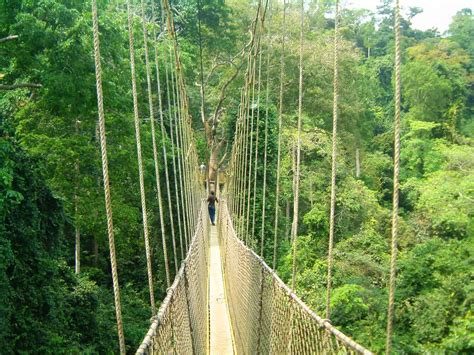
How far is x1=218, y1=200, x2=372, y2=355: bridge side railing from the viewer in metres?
1.70

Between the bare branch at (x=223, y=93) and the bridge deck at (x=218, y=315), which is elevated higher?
the bare branch at (x=223, y=93)

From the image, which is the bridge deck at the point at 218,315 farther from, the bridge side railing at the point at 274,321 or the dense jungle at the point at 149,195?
the dense jungle at the point at 149,195

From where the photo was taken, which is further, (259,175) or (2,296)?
(259,175)

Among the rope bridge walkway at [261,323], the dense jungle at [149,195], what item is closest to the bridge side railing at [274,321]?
the rope bridge walkway at [261,323]

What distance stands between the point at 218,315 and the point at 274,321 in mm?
2960

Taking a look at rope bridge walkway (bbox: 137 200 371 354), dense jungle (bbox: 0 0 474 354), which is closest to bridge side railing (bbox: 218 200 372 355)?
rope bridge walkway (bbox: 137 200 371 354)

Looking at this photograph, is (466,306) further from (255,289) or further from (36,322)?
(36,322)

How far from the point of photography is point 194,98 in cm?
1349

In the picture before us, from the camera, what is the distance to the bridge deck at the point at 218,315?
4.43 m

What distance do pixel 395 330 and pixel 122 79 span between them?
4288 millimetres

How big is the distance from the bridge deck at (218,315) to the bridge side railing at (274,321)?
161 millimetres

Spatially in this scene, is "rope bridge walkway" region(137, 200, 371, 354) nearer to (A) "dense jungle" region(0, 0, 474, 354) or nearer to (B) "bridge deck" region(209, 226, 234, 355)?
(B) "bridge deck" region(209, 226, 234, 355)

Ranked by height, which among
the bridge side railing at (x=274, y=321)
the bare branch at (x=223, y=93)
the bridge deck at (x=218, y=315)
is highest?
the bare branch at (x=223, y=93)

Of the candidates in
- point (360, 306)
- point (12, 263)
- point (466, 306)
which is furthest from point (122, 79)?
point (466, 306)
